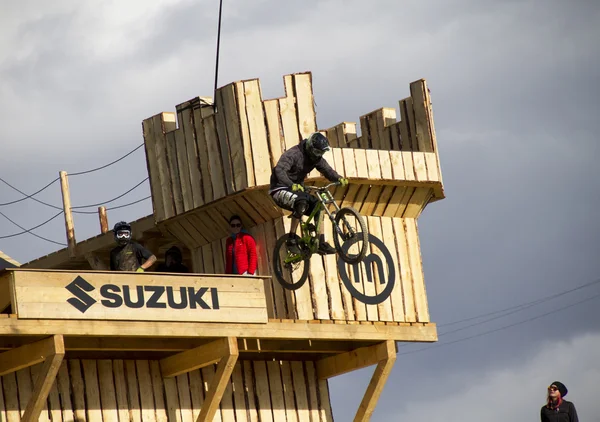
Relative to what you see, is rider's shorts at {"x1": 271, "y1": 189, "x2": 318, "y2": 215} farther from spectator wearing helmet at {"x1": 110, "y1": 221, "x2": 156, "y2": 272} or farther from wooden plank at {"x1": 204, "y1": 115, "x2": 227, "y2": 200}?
spectator wearing helmet at {"x1": 110, "y1": 221, "x2": 156, "y2": 272}

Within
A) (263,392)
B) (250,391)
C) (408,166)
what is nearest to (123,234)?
(250,391)

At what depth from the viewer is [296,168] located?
2436 centimetres

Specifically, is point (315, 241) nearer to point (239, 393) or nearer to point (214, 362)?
point (214, 362)

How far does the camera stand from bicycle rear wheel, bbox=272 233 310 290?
25.4 metres

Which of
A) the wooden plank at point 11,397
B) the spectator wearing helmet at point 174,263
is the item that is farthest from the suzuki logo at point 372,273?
the wooden plank at point 11,397

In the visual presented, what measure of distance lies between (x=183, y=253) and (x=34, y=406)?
25.8 ft

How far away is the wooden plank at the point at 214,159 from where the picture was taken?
84.0 feet

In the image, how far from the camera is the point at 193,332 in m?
23.6

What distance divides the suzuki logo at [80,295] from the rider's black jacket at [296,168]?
3.31 metres

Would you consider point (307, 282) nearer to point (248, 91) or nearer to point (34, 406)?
point (248, 91)

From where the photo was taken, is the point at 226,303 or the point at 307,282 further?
the point at 307,282

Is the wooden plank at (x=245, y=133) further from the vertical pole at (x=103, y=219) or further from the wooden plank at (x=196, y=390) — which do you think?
the vertical pole at (x=103, y=219)

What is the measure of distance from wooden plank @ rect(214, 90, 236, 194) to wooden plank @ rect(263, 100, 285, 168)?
0.67 m

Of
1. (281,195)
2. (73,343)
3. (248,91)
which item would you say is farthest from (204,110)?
(73,343)
